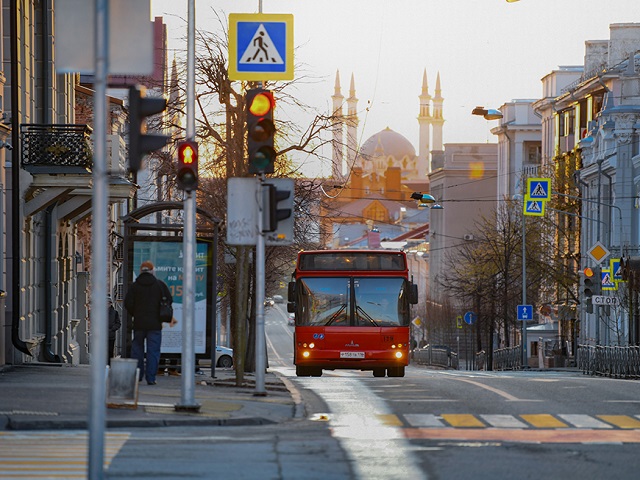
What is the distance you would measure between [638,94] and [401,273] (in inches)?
1747

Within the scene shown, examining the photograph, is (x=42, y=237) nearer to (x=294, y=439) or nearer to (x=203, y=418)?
(x=203, y=418)

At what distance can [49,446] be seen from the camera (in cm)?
1389

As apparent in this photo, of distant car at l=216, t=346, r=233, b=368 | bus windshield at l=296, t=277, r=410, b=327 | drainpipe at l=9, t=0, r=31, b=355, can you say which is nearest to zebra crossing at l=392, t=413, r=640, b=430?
drainpipe at l=9, t=0, r=31, b=355

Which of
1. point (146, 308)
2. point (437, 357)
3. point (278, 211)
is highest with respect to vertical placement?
point (278, 211)

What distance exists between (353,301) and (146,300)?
10324 millimetres

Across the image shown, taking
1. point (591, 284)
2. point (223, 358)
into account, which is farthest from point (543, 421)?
point (223, 358)

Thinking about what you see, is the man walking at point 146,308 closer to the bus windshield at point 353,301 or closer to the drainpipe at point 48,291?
the bus windshield at point 353,301

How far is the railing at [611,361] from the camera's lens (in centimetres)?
4047

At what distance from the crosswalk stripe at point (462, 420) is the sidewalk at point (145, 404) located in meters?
1.82

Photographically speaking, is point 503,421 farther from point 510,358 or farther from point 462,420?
point 510,358

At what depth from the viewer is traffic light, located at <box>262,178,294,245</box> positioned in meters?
19.4

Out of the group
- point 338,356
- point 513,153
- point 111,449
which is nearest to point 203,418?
point 111,449

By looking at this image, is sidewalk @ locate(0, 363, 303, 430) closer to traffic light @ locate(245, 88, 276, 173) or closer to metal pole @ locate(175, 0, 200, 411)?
metal pole @ locate(175, 0, 200, 411)

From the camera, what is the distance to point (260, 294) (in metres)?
20.5
